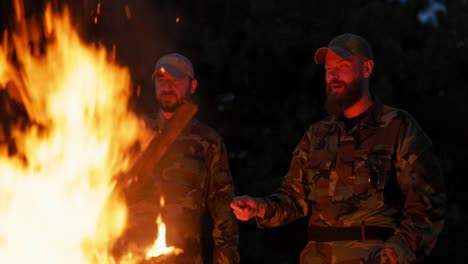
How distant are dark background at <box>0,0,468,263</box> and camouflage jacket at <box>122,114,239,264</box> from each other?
9.60 ft

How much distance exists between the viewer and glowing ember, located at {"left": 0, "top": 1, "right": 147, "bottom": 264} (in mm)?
5297

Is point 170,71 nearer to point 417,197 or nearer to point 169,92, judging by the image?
point 169,92

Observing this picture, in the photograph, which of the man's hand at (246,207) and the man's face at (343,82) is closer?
the man's hand at (246,207)

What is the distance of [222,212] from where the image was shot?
593cm

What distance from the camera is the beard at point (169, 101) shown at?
588cm

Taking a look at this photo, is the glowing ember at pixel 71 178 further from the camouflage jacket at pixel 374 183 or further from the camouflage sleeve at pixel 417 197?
the camouflage sleeve at pixel 417 197

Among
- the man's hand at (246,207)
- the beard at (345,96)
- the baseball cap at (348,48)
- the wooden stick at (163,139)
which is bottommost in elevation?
the man's hand at (246,207)

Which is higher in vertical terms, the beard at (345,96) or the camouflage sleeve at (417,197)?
the beard at (345,96)

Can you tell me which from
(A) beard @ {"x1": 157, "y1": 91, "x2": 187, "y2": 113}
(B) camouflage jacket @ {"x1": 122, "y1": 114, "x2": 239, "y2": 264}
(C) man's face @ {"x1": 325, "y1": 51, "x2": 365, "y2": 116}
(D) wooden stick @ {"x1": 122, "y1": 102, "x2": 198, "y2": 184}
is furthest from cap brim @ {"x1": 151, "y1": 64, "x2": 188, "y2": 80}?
(C) man's face @ {"x1": 325, "y1": 51, "x2": 365, "y2": 116}

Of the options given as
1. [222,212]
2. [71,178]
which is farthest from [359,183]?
[71,178]

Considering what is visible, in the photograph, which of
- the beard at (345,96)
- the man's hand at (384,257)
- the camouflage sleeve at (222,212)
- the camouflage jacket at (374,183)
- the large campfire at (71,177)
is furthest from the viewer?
the camouflage sleeve at (222,212)

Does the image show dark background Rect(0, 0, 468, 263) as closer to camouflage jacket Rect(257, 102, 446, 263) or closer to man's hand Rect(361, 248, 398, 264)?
camouflage jacket Rect(257, 102, 446, 263)

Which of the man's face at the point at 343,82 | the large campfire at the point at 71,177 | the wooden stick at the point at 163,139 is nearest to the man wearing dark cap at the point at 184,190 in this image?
the large campfire at the point at 71,177

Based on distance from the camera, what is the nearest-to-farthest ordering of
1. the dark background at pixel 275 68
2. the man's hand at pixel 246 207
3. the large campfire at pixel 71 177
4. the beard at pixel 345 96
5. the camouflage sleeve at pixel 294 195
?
the man's hand at pixel 246 207, the beard at pixel 345 96, the camouflage sleeve at pixel 294 195, the large campfire at pixel 71 177, the dark background at pixel 275 68
